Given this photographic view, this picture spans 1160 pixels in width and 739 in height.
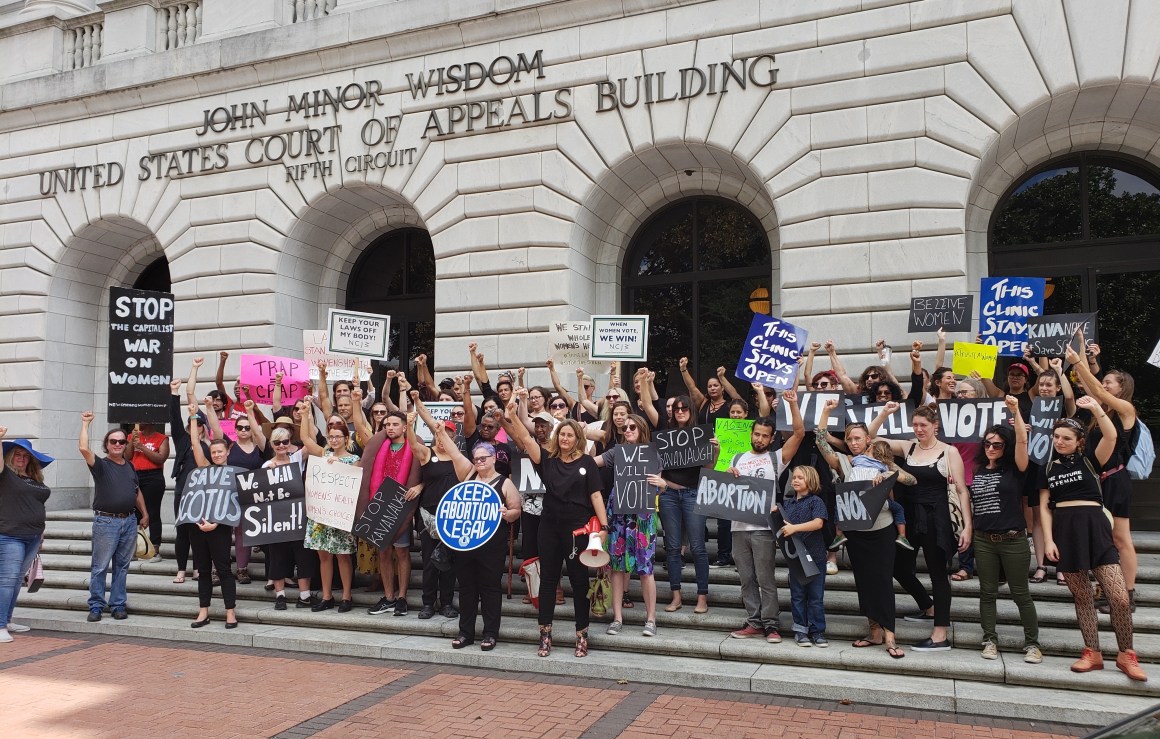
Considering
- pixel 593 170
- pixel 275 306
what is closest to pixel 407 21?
pixel 593 170

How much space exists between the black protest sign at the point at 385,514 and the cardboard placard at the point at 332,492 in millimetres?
385

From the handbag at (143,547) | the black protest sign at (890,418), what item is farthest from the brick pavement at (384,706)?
the black protest sign at (890,418)

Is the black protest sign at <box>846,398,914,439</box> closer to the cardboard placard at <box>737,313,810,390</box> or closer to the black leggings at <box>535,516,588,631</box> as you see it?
the cardboard placard at <box>737,313,810,390</box>

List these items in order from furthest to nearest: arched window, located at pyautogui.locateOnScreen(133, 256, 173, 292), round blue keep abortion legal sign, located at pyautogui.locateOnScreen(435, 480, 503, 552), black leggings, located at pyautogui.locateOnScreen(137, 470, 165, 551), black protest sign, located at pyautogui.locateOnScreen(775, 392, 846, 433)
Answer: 1. arched window, located at pyautogui.locateOnScreen(133, 256, 173, 292)
2. black leggings, located at pyautogui.locateOnScreen(137, 470, 165, 551)
3. black protest sign, located at pyautogui.locateOnScreen(775, 392, 846, 433)
4. round blue keep abortion legal sign, located at pyautogui.locateOnScreen(435, 480, 503, 552)

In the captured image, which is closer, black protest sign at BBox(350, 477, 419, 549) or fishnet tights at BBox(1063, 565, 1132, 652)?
fishnet tights at BBox(1063, 565, 1132, 652)

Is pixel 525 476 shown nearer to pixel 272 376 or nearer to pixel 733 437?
pixel 733 437

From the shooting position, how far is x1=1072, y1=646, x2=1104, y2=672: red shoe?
22.7 feet

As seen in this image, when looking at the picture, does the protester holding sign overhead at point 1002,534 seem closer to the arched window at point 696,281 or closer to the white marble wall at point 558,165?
the white marble wall at point 558,165

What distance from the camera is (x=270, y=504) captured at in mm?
9992

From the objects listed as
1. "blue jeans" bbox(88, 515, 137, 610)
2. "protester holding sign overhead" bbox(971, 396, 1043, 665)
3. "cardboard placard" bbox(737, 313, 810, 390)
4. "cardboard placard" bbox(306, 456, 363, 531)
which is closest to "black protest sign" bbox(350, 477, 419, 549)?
"cardboard placard" bbox(306, 456, 363, 531)

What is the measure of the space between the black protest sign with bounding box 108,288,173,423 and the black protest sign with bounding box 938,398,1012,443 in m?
10.3

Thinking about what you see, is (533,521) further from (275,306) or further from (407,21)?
(407,21)

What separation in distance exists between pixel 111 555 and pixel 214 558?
163cm

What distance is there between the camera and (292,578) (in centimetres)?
1096
